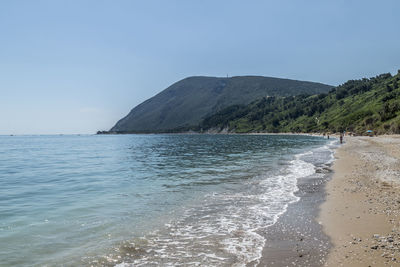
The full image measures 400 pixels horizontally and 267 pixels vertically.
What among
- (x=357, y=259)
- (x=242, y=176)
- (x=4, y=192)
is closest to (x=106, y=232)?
(x=357, y=259)

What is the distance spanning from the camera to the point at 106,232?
11.6 metres

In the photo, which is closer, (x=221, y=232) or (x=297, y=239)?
(x=297, y=239)

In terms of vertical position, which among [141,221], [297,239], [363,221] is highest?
[363,221]

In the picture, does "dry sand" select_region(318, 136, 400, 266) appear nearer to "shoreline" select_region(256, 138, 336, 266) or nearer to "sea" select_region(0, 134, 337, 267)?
"shoreline" select_region(256, 138, 336, 266)

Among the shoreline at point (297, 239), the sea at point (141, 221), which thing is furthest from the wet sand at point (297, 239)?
the sea at point (141, 221)

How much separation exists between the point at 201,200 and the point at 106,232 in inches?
280

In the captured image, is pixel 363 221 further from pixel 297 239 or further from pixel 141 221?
pixel 141 221

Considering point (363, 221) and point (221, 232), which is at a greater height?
point (363, 221)

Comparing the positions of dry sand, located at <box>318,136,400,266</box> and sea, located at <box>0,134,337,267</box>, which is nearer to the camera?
dry sand, located at <box>318,136,400,266</box>

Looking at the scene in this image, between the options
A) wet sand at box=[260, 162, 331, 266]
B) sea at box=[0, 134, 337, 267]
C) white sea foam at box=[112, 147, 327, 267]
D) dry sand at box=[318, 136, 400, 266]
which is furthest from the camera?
A: sea at box=[0, 134, 337, 267]

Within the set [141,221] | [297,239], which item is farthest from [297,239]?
[141,221]

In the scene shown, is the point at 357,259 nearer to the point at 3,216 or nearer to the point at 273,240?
the point at 273,240

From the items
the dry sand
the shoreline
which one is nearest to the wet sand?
the shoreline

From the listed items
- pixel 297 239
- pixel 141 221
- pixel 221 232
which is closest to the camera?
pixel 297 239
